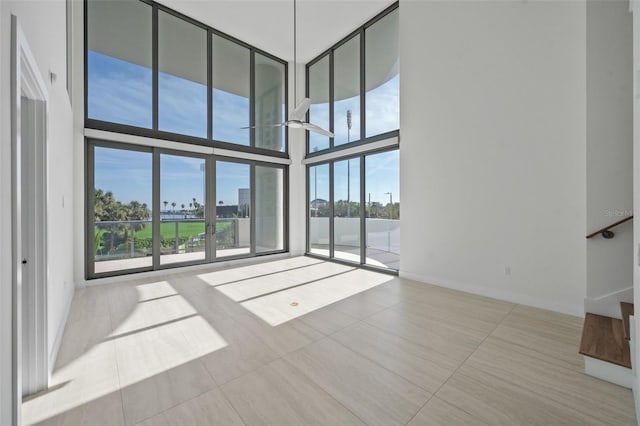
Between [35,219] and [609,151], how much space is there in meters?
4.95

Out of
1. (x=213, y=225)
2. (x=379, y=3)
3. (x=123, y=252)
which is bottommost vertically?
(x=123, y=252)

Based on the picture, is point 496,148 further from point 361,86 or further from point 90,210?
point 90,210

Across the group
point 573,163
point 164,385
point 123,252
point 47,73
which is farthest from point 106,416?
point 573,163

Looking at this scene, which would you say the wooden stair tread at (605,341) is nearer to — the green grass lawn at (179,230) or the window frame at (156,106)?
the green grass lawn at (179,230)

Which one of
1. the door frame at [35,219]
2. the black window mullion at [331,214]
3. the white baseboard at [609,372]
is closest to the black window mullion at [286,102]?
the black window mullion at [331,214]

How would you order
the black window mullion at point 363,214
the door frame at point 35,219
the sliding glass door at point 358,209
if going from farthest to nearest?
1. the black window mullion at point 363,214
2. the sliding glass door at point 358,209
3. the door frame at point 35,219

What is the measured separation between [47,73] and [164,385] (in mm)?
2619

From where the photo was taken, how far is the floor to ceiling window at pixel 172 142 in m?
4.50

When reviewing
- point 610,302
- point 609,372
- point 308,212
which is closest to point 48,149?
point 609,372

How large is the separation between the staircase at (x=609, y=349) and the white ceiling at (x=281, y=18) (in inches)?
223

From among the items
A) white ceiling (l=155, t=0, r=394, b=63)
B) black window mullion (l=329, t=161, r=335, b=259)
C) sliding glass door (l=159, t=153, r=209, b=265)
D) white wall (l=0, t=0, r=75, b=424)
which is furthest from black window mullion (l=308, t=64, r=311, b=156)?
white wall (l=0, t=0, r=75, b=424)

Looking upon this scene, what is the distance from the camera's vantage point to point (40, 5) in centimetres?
199

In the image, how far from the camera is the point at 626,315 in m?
2.30

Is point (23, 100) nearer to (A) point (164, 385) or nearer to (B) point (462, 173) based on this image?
(A) point (164, 385)
